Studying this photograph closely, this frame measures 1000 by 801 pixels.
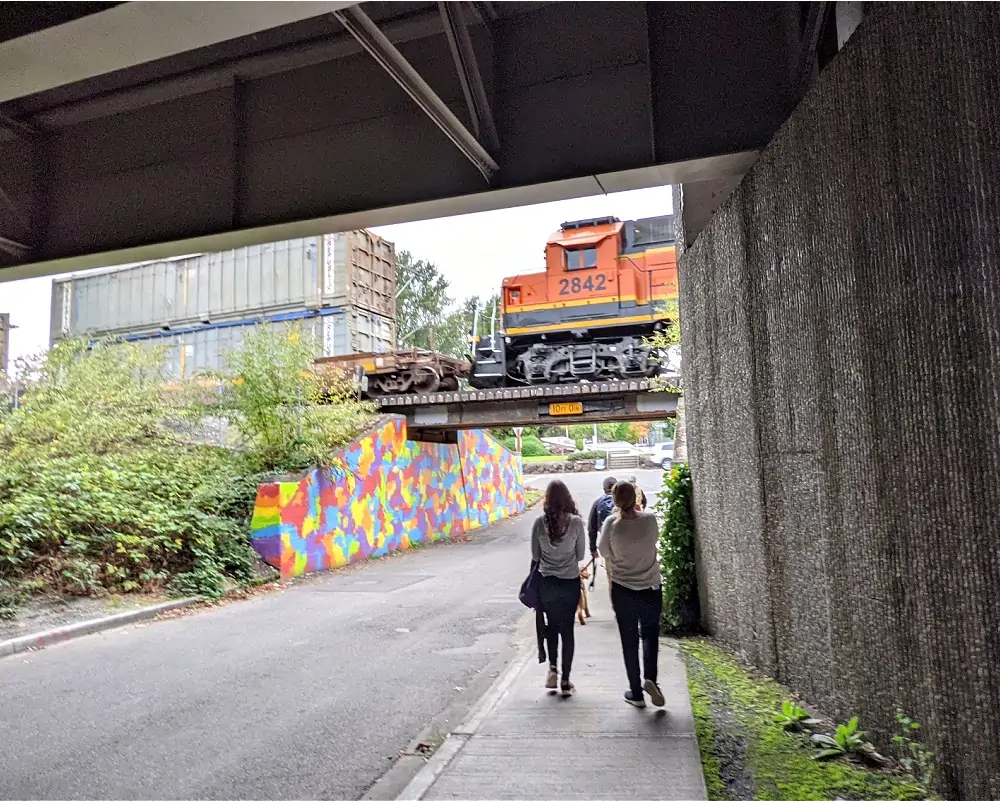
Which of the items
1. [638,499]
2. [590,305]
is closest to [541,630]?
[638,499]

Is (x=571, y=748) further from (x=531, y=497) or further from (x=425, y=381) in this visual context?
(x=531, y=497)

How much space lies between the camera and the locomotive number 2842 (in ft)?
63.9

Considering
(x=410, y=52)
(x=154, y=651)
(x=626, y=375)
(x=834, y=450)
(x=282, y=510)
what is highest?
(x=410, y=52)

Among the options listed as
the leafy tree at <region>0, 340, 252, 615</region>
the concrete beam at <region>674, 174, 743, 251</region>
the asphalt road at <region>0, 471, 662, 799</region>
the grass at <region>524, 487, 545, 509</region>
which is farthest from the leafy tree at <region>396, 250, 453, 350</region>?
the concrete beam at <region>674, 174, 743, 251</region>

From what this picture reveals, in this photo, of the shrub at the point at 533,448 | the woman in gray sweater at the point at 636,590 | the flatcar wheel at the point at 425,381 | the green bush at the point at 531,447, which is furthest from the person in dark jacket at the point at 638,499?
the shrub at the point at 533,448

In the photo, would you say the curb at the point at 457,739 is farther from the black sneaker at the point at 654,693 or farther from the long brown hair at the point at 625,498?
the long brown hair at the point at 625,498

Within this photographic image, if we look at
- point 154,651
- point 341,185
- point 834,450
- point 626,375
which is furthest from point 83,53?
point 626,375

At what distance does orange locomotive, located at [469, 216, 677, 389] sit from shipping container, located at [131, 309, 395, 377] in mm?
4605

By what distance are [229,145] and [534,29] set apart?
2.80m

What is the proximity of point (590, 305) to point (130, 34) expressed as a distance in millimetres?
16235

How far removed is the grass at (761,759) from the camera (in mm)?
3670

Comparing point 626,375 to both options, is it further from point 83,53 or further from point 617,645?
point 83,53

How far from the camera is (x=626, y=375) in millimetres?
19266

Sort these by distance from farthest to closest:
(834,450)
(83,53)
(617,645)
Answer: (617,645)
(834,450)
(83,53)
